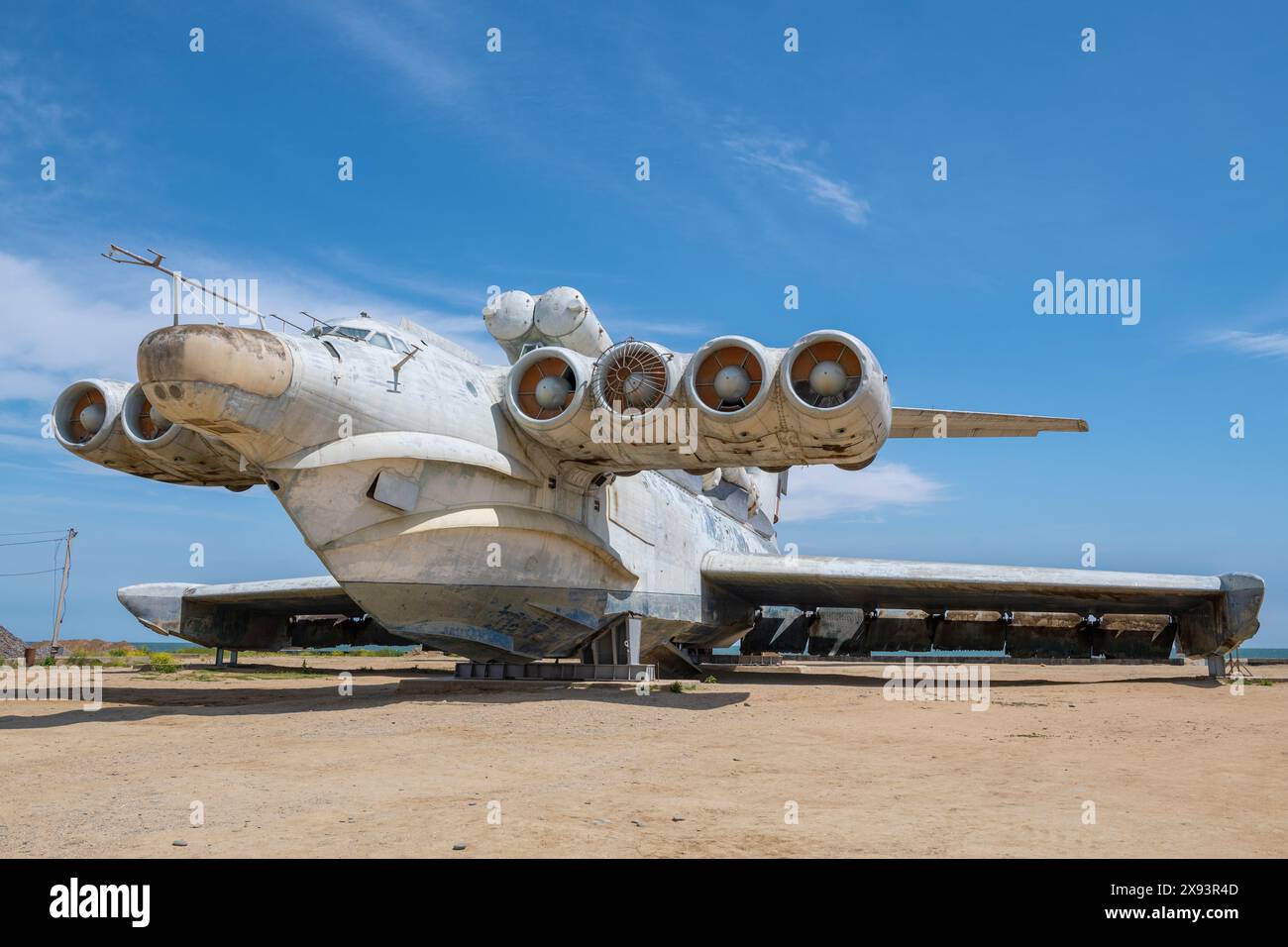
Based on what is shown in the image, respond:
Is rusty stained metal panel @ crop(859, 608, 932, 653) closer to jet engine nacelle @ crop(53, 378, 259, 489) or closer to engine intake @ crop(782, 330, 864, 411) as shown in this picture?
engine intake @ crop(782, 330, 864, 411)

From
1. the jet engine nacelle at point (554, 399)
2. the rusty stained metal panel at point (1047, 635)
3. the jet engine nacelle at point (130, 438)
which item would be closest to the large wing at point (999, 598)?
the rusty stained metal panel at point (1047, 635)

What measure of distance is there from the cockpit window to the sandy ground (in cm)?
521

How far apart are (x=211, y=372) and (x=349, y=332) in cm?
277

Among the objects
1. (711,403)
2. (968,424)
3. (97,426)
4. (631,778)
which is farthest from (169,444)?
(968,424)

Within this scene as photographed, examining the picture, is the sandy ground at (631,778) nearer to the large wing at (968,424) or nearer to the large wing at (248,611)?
the large wing at (968,424)

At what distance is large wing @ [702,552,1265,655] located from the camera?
19844 mm

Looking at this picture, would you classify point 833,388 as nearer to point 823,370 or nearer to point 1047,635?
point 823,370

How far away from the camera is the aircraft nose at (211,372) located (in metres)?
11.3

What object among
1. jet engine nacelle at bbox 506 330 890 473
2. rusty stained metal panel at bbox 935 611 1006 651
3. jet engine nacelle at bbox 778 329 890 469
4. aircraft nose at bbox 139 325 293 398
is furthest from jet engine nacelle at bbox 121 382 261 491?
rusty stained metal panel at bbox 935 611 1006 651

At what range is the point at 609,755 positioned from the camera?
887 cm

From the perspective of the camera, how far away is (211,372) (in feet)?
37.4

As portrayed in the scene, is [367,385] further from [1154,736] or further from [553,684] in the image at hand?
[1154,736]
